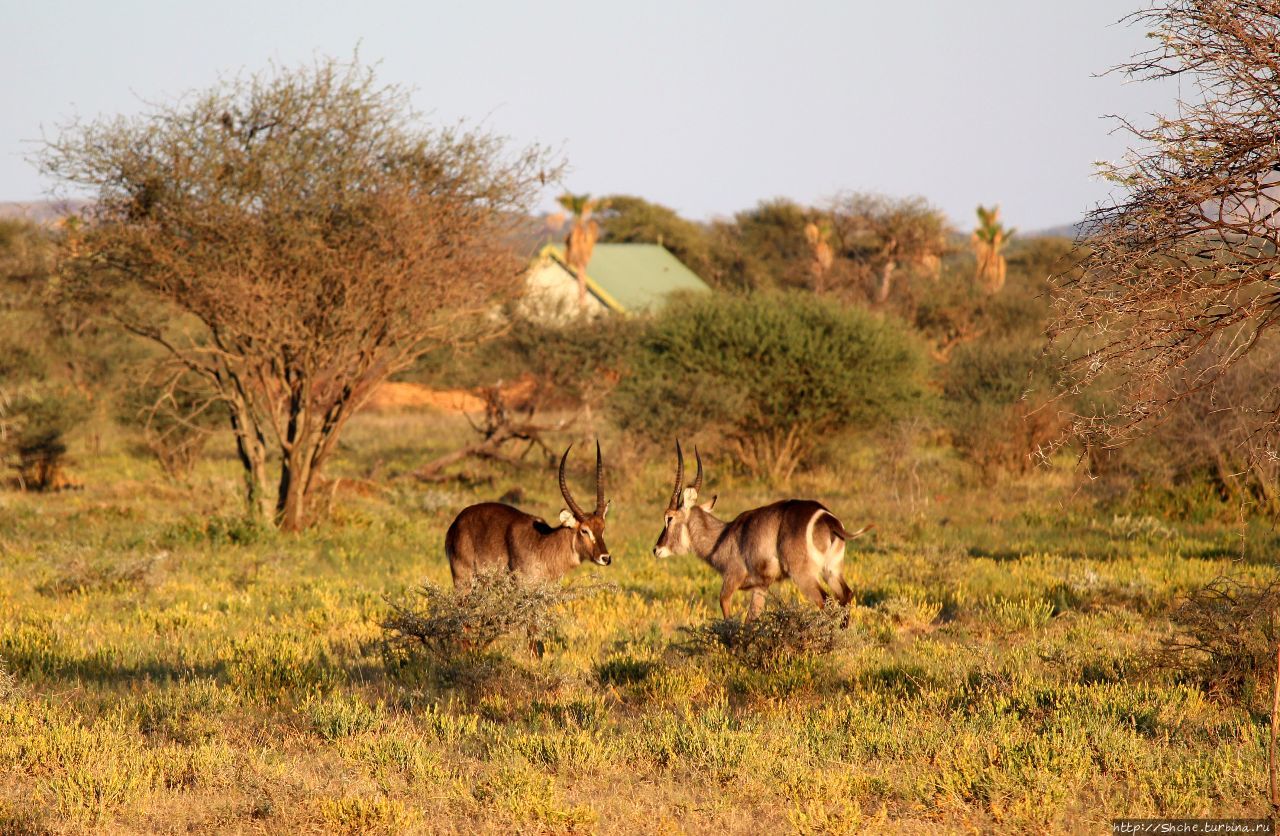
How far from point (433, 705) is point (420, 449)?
2161 cm

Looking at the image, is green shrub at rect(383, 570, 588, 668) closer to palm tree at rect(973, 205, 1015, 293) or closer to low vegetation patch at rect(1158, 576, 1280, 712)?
low vegetation patch at rect(1158, 576, 1280, 712)

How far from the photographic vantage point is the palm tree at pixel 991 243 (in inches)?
2221

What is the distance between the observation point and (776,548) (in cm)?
1033

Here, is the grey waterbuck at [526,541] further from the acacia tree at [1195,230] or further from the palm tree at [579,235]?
the palm tree at [579,235]

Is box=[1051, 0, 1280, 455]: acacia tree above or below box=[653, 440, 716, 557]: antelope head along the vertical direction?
above

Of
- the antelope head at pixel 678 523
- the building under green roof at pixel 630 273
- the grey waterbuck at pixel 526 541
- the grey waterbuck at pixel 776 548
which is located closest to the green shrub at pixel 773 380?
the antelope head at pixel 678 523

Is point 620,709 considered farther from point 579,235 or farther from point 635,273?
point 635,273

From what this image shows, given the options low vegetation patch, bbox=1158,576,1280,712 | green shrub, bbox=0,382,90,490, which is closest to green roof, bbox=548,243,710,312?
green shrub, bbox=0,382,90,490

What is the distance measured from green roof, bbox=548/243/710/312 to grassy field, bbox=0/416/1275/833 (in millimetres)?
34002

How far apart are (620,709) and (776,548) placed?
2.82 meters

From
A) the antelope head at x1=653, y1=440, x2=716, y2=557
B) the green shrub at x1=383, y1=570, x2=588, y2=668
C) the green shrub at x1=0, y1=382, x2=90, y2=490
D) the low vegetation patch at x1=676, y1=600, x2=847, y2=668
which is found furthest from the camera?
the green shrub at x1=0, y1=382, x2=90, y2=490

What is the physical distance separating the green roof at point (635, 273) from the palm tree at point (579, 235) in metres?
1.17

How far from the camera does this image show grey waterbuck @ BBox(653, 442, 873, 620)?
10102 millimetres

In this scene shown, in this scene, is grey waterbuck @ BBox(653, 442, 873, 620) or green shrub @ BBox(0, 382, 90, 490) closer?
grey waterbuck @ BBox(653, 442, 873, 620)
